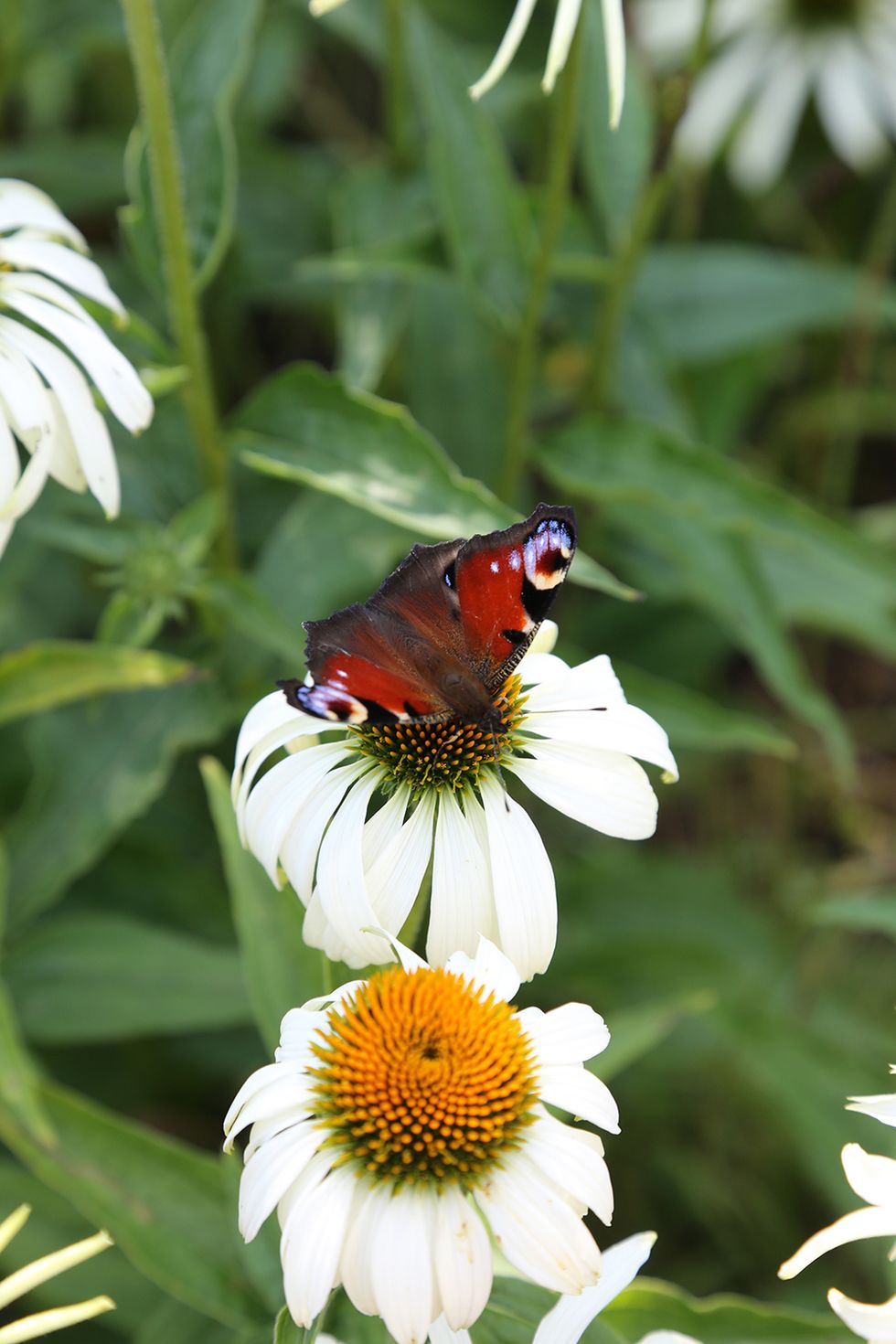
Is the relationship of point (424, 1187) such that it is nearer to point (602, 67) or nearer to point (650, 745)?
point (650, 745)

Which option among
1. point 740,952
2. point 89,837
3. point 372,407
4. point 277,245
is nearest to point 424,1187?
point 89,837

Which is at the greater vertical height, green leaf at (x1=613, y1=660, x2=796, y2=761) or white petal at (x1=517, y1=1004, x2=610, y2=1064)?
white petal at (x1=517, y1=1004, x2=610, y2=1064)

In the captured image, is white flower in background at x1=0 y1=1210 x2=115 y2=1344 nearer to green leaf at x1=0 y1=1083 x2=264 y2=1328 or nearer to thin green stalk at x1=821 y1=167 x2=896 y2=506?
green leaf at x1=0 y1=1083 x2=264 y2=1328

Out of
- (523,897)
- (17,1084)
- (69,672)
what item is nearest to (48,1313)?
(17,1084)

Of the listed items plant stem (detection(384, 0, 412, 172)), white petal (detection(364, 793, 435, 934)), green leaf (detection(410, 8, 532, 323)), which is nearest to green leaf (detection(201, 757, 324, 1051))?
white petal (detection(364, 793, 435, 934))

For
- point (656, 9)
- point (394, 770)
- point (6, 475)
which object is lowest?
point (394, 770)

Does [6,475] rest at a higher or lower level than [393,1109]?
higher

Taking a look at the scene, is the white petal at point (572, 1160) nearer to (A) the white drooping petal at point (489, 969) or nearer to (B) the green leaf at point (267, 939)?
(A) the white drooping petal at point (489, 969)

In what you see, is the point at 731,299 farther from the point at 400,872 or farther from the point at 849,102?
the point at 400,872
